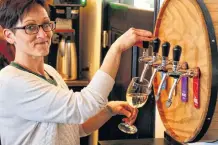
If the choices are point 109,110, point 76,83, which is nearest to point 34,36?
point 109,110

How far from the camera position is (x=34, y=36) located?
154 cm

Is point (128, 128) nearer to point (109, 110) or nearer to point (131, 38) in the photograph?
point (109, 110)

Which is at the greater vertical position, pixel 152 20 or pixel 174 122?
pixel 152 20

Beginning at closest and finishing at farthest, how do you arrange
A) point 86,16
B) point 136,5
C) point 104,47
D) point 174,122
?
point 174,122, point 136,5, point 104,47, point 86,16

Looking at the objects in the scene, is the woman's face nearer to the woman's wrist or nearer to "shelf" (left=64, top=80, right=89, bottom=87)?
the woman's wrist

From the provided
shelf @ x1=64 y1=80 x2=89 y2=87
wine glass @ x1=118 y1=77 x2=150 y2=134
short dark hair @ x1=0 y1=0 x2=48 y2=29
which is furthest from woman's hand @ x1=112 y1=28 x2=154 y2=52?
shelf @ x1=64 y1=80 x2=89 y2=87

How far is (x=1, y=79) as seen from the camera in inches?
60.1

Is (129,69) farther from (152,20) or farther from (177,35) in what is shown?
(177,35)

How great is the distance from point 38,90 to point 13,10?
12.9 inches

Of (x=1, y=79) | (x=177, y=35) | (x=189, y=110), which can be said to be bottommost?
(x=189, y=110)

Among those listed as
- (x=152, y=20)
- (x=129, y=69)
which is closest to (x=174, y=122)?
(x=152, y=20)

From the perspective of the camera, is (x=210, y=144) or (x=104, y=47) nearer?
(x=210, y=144)

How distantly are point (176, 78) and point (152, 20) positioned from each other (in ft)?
2.99

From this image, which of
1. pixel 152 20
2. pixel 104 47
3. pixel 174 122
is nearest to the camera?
pixel 174 122
